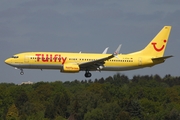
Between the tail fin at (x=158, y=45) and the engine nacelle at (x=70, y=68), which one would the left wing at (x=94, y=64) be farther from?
the tail fin at (x=158, y=45)

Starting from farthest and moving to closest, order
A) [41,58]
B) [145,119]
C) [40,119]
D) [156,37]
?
[145,119] → [40,119] → [156,37] → [41,58]

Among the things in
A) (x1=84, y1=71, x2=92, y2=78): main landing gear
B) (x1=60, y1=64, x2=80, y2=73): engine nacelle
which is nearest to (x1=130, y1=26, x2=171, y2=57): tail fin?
(x1=84, y1=71, x2=92, y2=78): main landing gear

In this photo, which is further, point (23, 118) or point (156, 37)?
point (23, 118)

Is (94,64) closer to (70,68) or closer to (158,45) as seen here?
(70,68)

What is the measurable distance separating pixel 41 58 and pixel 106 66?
9.78 meters

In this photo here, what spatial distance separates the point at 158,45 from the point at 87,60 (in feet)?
42.6

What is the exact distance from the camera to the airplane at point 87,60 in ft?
374

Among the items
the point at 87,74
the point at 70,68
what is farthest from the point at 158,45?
the point at 70,68

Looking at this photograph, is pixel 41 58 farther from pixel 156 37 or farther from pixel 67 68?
pixel 156 37

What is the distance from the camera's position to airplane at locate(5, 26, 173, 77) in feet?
374

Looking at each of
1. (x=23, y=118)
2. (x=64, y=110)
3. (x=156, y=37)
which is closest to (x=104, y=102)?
(x=64, y=110)

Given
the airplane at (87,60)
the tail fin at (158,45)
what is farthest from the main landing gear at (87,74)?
the tail fin at (158,45)

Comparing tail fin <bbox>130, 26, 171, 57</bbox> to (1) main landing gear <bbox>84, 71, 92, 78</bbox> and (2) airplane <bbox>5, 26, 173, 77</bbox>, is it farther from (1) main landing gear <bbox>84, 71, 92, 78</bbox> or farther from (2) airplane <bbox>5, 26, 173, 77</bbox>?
(1) main landing gear <bbox>84, 71, 92, 78</bbox>

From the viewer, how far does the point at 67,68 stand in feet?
376
